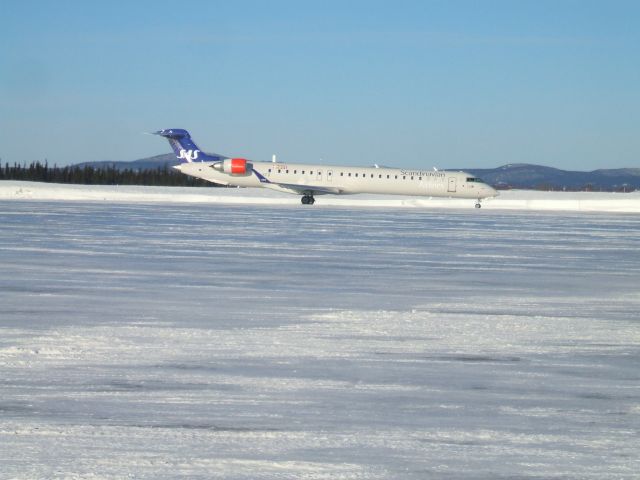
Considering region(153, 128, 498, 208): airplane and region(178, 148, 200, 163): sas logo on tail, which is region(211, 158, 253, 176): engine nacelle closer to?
region(153, 128, 498, 208): airplane

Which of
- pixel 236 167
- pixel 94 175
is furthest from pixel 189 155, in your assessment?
pixel 94 175

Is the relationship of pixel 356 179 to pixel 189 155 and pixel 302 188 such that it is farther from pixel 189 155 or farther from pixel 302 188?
pixel 189 155

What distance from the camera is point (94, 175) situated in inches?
4102

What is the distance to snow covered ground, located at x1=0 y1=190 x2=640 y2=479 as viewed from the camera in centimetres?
527

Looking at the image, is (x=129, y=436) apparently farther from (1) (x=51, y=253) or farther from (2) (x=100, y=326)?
(1) (x=51, y=253)

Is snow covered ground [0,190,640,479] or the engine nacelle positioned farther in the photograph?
the engine nacelle

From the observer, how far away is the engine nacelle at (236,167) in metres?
61.7

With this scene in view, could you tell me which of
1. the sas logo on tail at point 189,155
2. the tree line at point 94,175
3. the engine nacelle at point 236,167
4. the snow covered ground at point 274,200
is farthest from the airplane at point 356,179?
the tree line at point 94,175

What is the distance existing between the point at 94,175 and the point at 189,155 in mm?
39430

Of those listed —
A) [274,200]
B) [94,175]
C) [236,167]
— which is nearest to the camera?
[274,200]

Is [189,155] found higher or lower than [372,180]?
higher

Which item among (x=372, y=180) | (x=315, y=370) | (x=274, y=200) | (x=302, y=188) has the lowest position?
(x=315, y=370)

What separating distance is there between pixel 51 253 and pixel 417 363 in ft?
38.8

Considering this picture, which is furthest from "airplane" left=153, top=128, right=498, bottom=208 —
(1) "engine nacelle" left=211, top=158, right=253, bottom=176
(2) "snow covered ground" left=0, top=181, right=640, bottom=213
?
(2) "snow covered ground" left=0, top=181, right=640, bottom=213
